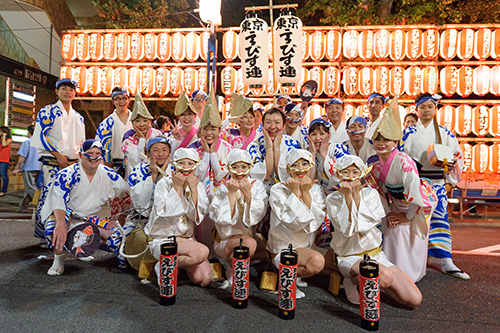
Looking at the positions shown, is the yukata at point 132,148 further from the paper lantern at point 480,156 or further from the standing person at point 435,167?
the paper lantern at point 480,156

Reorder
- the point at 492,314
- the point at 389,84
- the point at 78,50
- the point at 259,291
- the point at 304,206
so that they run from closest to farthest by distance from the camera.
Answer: the point at 492,314, the point at 304,206, the point at 259,291, the point at 389,84, the point at 78,50

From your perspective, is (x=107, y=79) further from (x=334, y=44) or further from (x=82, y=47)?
(x=334, y=44)

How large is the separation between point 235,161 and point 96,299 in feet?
6.20

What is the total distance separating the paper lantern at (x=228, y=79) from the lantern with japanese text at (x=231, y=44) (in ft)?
1.21

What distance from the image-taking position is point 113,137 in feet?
17.1

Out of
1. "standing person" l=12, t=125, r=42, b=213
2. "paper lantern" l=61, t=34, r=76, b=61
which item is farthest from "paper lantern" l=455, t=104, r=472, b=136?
"paper lantern" l=61, t=34, r=76, b=61

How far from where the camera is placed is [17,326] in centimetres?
273

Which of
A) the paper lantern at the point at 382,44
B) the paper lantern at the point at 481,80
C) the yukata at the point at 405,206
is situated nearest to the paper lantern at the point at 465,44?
the paper lantern at the point at 481,80

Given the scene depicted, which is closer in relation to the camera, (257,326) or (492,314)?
(257,326)

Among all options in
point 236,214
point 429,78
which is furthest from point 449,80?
point 236,214

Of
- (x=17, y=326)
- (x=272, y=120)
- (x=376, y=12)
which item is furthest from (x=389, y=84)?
(x=17, y=326)

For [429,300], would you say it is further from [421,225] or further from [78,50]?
[78,50]

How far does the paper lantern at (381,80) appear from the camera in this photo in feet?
30.0

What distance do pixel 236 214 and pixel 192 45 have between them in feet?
25.7
